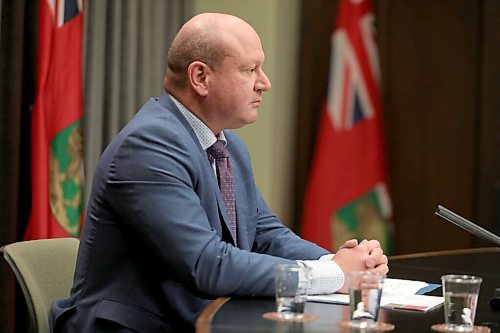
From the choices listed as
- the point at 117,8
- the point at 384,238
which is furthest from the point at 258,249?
the point at 384,238

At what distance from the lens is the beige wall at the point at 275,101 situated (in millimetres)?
5156

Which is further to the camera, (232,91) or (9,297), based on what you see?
(9,297)

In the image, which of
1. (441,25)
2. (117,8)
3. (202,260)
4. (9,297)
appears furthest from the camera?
(441,25)

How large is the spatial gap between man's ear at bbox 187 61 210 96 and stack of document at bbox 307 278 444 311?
0.67 m

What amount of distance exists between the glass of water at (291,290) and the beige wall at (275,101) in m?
3.33

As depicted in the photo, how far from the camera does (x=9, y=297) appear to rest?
157 inches

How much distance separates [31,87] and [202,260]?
2.13m

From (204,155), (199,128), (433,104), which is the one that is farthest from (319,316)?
(433,104)

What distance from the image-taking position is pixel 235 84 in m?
2.51

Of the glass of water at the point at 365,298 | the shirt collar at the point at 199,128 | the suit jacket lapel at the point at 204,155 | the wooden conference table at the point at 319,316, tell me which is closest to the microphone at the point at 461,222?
the wooden conference table at the point at 319,316

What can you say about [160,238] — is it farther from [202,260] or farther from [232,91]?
[232,91]

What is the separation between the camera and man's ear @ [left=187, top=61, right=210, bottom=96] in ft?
8.13

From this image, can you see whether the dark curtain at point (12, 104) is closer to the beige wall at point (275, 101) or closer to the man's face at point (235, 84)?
the beige wall at point (275, 101)

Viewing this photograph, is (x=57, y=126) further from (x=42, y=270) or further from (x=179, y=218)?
(x=179, y=218)
